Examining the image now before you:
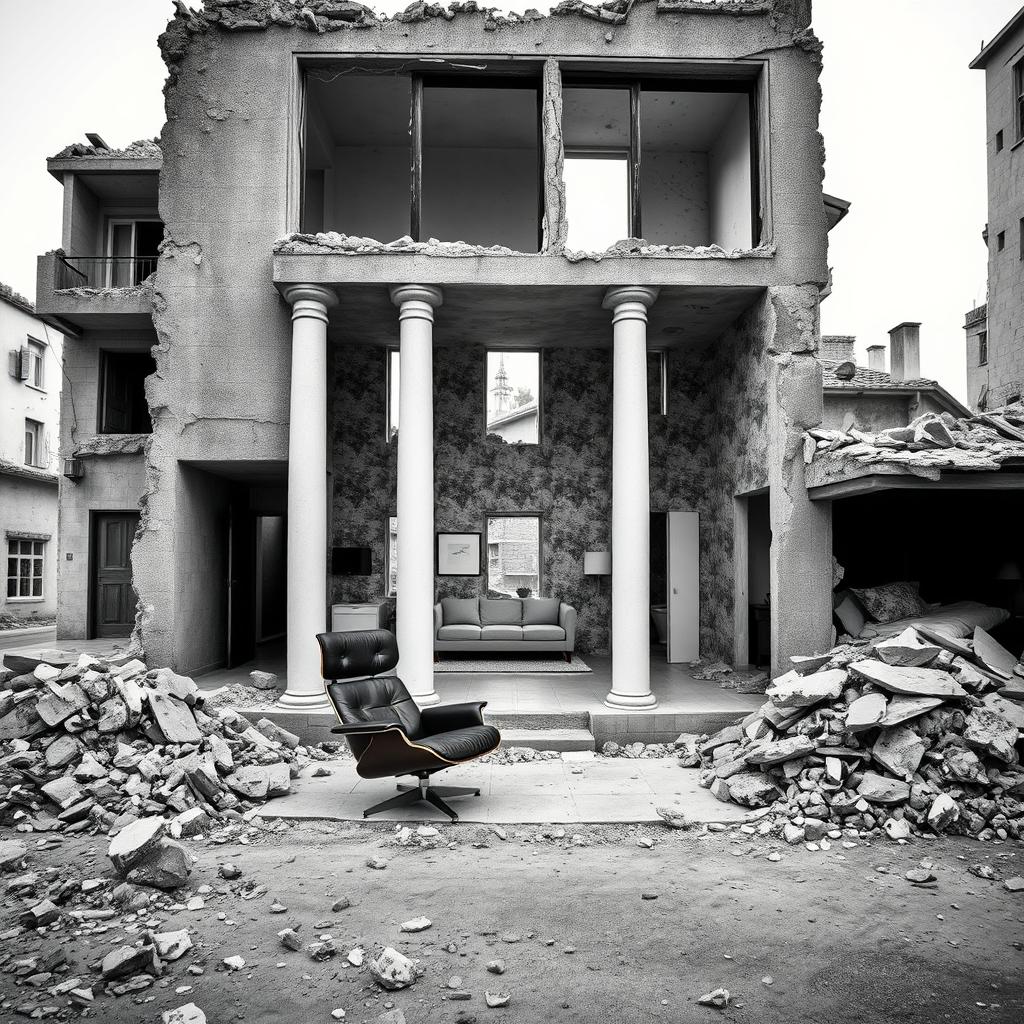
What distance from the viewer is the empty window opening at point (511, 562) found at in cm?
1138

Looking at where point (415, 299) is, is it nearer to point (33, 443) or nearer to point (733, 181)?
point (733, 181)

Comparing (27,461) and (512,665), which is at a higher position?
(27,461)

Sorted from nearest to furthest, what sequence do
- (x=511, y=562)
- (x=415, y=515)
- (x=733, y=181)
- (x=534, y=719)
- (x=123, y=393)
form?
(x=534, y=719)
(x=415, y=515)
(x=733, y=181)
(x=123, y=393)
(x=511, y=562)

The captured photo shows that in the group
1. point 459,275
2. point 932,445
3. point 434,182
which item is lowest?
point 932,445

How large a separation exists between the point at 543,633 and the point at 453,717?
460 centimetres

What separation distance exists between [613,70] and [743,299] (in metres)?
2.86

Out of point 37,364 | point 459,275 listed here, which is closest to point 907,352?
point 459,275

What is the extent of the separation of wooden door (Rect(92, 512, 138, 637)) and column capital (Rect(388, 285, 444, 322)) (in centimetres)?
647

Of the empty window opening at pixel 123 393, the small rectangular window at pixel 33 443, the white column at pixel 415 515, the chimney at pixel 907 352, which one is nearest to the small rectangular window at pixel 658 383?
the white column at pixel 415 515

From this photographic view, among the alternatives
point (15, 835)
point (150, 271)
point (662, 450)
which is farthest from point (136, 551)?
point (662, 450)

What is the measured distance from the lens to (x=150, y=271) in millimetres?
12398

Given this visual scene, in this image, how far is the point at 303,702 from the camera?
24.3ft

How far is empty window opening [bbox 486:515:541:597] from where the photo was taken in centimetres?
1138

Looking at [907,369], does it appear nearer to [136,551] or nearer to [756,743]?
[756,743]
